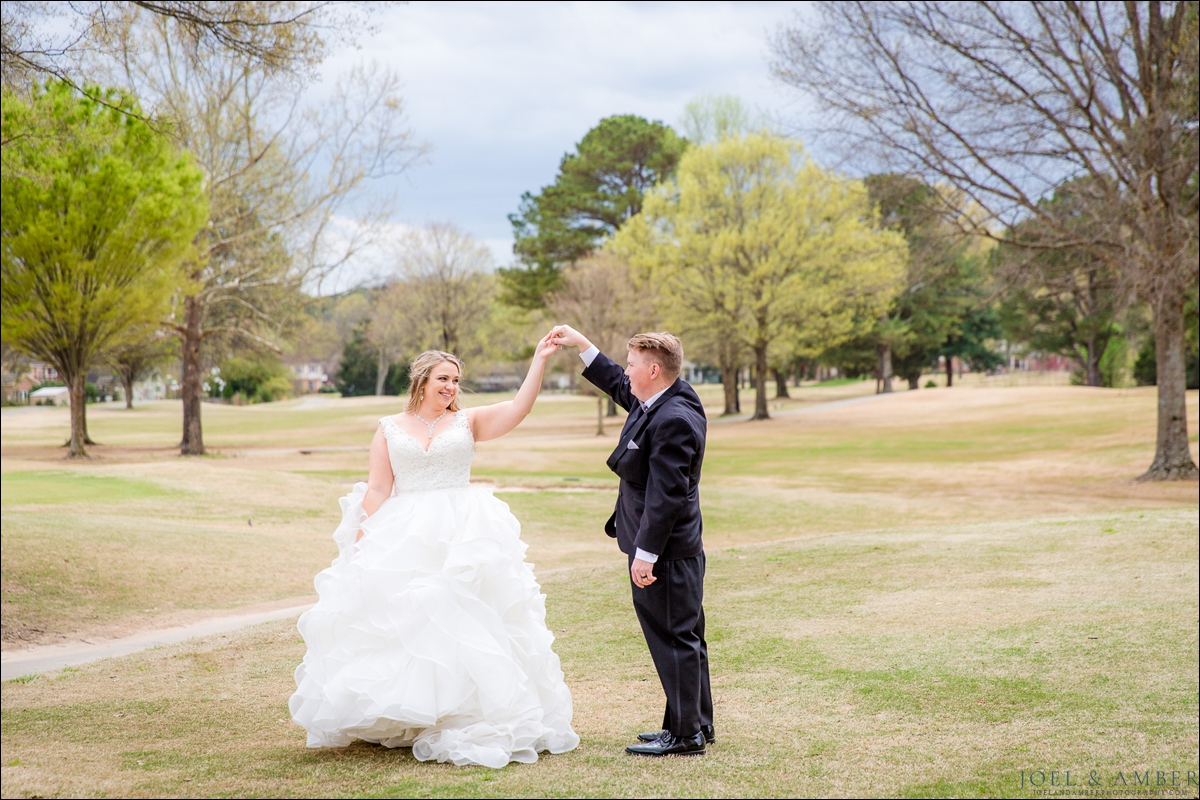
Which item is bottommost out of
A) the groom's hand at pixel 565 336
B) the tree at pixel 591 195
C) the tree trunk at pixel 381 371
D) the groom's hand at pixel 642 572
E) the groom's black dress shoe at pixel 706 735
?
the groom's black dress shoe at pixel 706 735

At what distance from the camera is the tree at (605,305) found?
41406mm

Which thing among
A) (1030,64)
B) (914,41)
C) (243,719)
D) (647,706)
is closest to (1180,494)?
(1030,64)

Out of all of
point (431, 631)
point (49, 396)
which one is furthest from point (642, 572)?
point (49, 396)

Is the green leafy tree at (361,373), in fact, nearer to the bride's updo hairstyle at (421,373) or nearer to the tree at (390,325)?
the tree at (390,325)

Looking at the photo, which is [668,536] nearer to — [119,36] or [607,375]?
[607,375]

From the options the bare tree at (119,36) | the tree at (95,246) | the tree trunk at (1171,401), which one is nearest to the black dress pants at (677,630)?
the bare tree at (119,36)

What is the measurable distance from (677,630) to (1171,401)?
20588mm

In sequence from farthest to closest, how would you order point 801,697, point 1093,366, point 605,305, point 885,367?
1. point 885,367
2. point 1093,366
3. point 605,305
4. point 801,697

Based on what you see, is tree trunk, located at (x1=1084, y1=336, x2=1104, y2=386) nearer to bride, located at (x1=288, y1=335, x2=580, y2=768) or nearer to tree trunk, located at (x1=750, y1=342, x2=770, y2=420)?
tree trunk, located at (x1=750, y1=342, x2=770, y2=420)

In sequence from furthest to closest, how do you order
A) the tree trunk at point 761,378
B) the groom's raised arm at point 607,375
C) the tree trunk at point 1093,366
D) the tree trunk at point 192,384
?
the tree trunk at point 1093,366 < the tree trunk at point 761,378 < the tree trunk at point 192,384 < the groom's raised arm at point 607,375

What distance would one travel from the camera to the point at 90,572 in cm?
1193

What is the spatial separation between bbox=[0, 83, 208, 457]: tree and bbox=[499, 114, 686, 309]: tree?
31417 millimetres

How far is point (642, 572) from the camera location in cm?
457

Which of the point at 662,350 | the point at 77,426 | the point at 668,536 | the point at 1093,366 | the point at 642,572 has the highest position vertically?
the point at 1093,366
